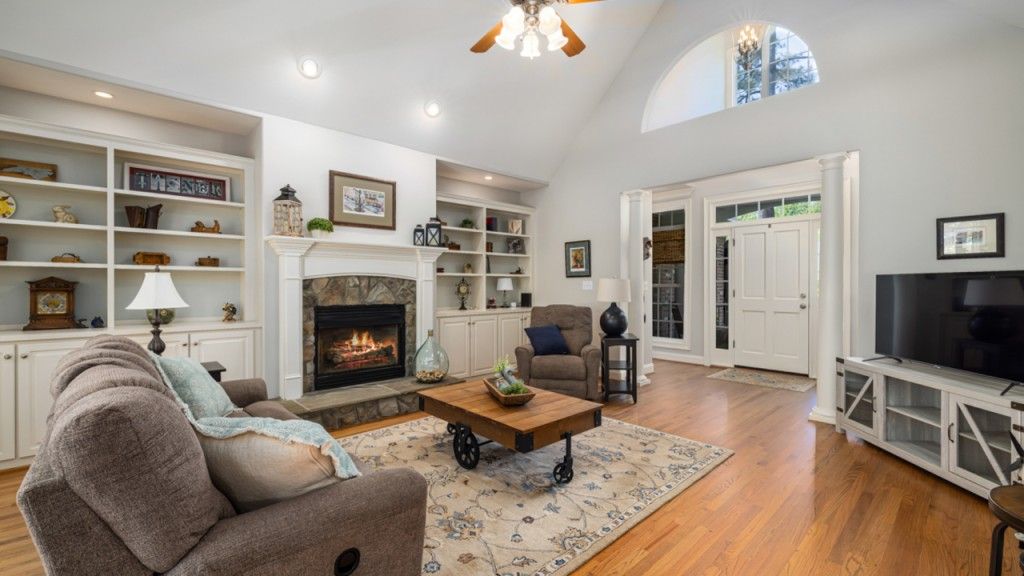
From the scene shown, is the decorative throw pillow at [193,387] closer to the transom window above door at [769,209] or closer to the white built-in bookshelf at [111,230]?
the white built-in bookshelf at [111,230]

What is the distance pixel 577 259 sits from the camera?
236 inches

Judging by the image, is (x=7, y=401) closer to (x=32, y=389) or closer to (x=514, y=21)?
(x=32, y=389)

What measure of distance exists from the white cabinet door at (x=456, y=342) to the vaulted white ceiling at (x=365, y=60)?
196cm

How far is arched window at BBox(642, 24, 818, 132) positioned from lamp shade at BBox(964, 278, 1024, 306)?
2976 mm

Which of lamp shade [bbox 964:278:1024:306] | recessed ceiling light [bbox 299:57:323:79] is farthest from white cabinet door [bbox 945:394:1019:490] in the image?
recessed ceiling light [bbox 299:57:323:79]

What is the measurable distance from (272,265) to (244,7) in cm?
203

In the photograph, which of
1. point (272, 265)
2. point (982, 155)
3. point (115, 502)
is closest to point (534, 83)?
point (272, 265)

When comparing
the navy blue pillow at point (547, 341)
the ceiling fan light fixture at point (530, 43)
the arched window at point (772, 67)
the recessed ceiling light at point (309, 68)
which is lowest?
the navy blue pillow at point (547, 341)

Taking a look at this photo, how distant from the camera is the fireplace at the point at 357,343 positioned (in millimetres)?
4324

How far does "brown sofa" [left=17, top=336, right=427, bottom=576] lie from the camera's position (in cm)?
93

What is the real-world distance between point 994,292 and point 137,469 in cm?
409

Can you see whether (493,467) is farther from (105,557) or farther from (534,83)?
(534,83)

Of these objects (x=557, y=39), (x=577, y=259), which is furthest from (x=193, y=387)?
(x=577, y=259)

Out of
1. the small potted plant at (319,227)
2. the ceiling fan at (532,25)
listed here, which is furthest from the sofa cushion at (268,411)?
the ceiling fan at (532,25)
